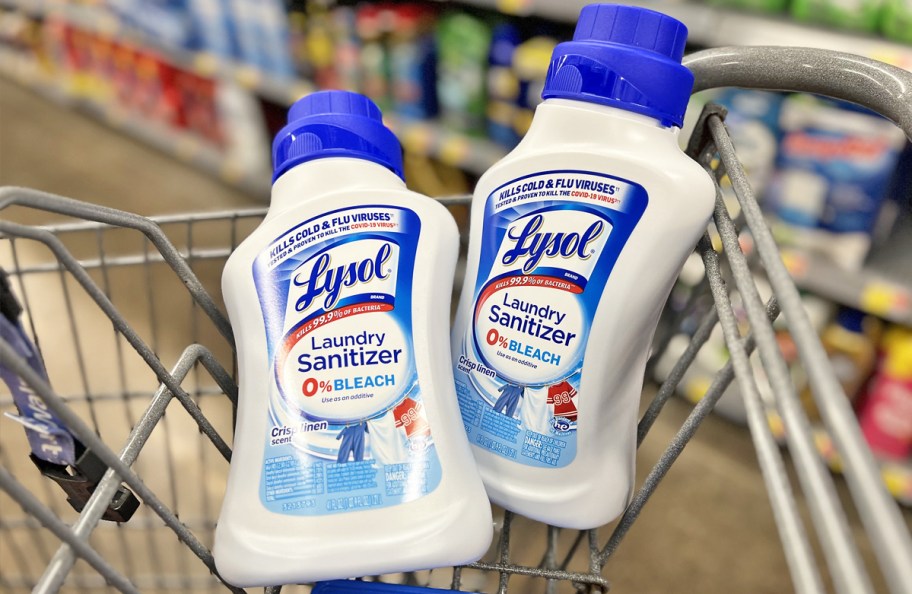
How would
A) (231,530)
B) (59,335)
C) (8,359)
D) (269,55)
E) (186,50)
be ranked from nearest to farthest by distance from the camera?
(8,359) < (231,530) < (59,335) < (269,55) < (186,50)

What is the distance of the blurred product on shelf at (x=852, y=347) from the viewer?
1.21 meters

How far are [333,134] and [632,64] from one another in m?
0.20

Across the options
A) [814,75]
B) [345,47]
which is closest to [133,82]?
[345,47]

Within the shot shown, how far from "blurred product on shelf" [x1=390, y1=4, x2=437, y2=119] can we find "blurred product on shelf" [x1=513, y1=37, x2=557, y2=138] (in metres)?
0.25

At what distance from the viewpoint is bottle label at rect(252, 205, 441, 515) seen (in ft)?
1.37

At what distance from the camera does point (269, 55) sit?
5.92 ft

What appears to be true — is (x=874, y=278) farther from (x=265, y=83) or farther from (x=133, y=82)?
(x=133, y=82)

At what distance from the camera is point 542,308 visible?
46 centimetres

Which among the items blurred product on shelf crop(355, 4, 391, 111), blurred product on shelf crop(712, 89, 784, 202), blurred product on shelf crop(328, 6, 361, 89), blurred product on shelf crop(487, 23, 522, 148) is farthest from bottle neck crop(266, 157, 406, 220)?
blurred product on shelf crop(328, 6, 361, 89)

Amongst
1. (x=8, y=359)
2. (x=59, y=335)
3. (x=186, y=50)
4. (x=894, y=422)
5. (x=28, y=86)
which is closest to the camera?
(x=8, y=359)

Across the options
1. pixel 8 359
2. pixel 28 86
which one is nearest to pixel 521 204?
pixel 8 359

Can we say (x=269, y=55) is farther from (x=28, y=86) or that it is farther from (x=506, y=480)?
(x=28, y=86)

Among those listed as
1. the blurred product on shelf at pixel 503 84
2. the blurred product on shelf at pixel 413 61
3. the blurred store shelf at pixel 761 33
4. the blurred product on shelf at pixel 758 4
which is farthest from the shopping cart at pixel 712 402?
the blurred product on shelf at pixel 413 61

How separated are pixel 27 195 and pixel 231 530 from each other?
22 centimetres
